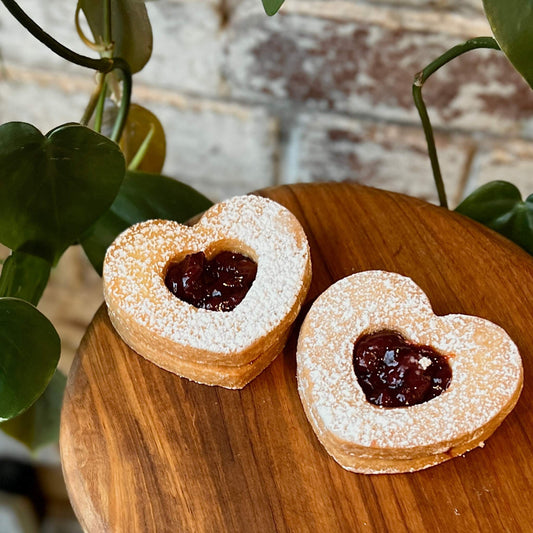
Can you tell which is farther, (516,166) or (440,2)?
(516,166)

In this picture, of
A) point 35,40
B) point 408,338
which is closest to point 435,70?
point 408,338

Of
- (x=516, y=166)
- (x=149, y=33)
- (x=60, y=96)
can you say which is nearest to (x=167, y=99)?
(x=60, y=96)

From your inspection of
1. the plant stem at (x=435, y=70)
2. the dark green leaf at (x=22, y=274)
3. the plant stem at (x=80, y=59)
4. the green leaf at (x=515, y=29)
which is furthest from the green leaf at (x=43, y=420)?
the green leaf at (x=515, y=29)

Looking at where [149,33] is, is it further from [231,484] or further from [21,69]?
[21,69]

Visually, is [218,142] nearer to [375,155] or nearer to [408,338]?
[375,155]

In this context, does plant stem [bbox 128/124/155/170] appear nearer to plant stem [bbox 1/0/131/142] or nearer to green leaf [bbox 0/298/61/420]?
plant stem [bbox 1/0/131/142]

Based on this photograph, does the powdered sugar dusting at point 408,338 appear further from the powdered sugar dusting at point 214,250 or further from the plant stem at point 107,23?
the plant stem at point 107,23
